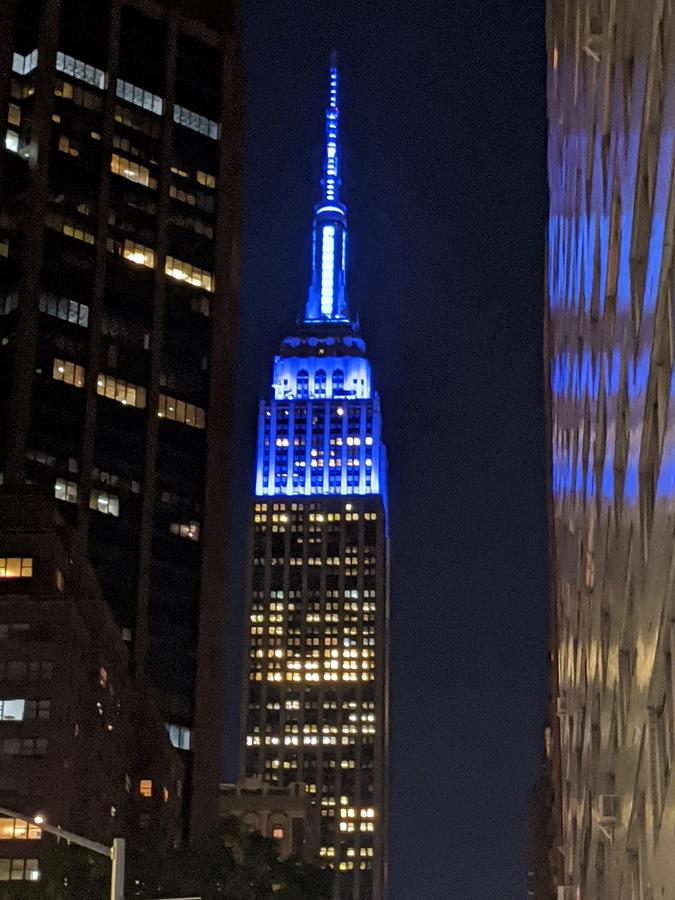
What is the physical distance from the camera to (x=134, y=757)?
463ft

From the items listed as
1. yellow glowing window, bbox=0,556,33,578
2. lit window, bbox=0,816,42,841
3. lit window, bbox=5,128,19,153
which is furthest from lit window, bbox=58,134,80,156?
lit window, bbox=0,816,42,841

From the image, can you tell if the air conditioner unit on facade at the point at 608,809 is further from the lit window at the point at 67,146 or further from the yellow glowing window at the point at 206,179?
the yellow glowing window at the point at 206,179

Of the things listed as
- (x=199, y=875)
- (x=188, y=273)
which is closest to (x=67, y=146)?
(x=188, y=273)

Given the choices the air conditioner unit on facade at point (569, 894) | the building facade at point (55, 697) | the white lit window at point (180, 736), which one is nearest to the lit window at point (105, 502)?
the white lit window at point (180, 736)

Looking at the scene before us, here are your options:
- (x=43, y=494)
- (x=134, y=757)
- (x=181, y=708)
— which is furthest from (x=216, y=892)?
(x=181, y=708)

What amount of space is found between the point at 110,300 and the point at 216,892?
354ft

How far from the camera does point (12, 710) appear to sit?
3979 inches

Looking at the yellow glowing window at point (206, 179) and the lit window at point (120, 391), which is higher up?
the yellow glowing window at point (206, 179)

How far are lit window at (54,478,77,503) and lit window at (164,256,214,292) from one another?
30045 millimetres

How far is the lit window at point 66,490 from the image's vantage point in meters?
154

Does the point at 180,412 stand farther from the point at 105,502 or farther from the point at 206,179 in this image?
the point at 206,179

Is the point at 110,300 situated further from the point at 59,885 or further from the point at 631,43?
the point at 631,43

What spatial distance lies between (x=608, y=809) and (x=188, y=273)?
144922 millimetres

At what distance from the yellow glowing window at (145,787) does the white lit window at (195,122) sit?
261ft
